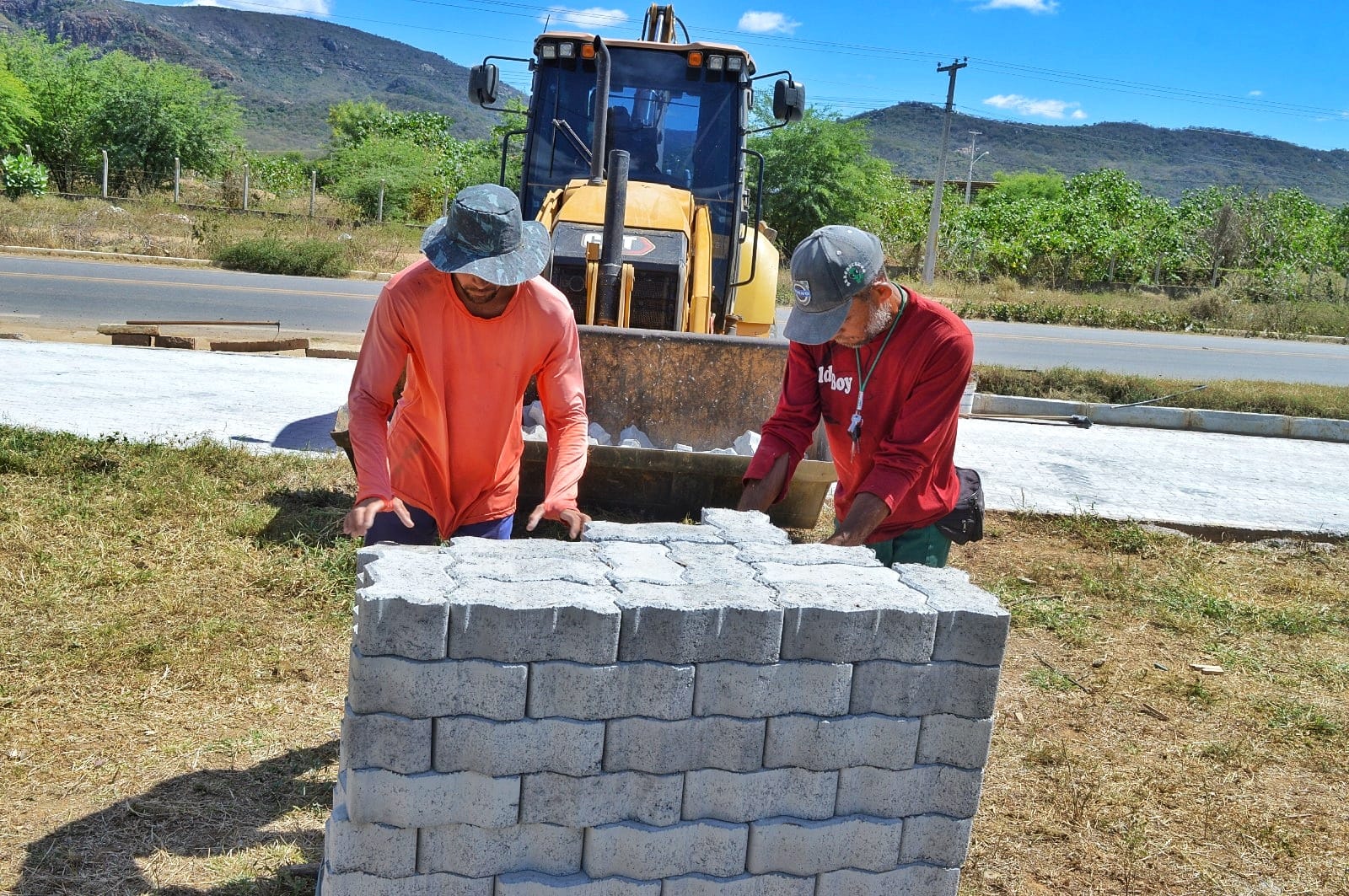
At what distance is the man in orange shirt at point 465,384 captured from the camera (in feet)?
10.6

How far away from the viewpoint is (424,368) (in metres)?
3.35

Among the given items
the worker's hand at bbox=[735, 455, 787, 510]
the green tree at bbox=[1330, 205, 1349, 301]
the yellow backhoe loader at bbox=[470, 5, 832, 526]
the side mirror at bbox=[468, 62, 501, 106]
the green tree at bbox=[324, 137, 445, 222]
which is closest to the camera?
the worker's hand at bbox=[735, 455, 787, 510]

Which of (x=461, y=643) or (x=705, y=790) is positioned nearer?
(x=461, y=643)

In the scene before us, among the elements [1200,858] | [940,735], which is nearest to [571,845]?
[940,735]

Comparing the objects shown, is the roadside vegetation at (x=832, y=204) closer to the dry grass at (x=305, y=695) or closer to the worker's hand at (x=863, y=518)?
the dry grass at (x=305, y=695)

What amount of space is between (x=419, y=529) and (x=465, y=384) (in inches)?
19.7

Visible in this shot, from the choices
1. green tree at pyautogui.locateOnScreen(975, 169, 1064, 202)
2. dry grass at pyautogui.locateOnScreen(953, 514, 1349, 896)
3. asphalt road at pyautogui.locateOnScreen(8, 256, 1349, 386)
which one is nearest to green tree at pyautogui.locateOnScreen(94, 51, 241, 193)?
asphalt road at pyautogui.locateOnScreen(8, 256, 1349, 386)

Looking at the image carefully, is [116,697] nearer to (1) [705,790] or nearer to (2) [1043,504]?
(1) [705,790]

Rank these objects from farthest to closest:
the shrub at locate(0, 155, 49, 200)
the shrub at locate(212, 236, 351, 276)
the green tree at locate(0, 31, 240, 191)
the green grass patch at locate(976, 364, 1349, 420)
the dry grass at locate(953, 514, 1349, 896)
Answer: the green tree at locate(0, 31, 240, 191)
the shrub at locate(0, 155, 49, 200)
the shrub at locate(212, 236, 351, 276)
the green grass patch at locate(976, 364, 1349, 420)
the dry grass at locate(953, 514, 1349, 896)

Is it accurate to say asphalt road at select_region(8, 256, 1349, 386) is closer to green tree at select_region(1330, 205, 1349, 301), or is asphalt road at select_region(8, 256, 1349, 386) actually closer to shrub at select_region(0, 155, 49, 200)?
shrub at select_region(0, 155, 49, 200)

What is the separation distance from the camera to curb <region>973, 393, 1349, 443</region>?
12023mm

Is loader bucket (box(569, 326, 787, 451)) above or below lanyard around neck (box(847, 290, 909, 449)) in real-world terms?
below

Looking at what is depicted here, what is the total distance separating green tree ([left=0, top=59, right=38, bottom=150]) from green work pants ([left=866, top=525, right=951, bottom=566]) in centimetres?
3384

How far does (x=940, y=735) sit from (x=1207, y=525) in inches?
234
